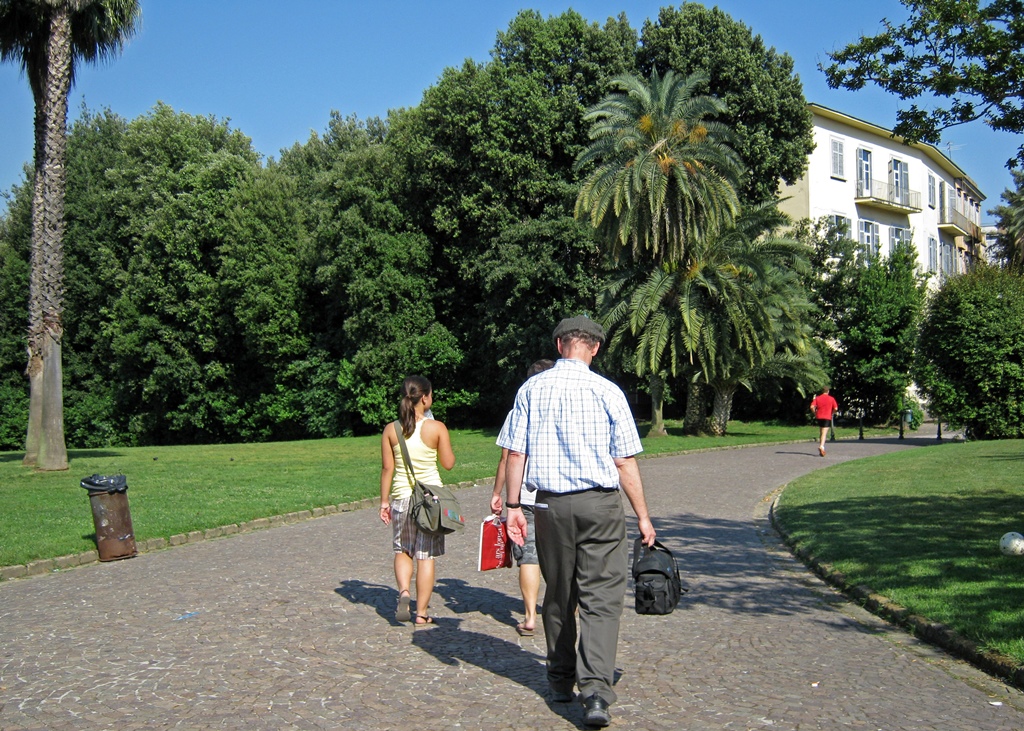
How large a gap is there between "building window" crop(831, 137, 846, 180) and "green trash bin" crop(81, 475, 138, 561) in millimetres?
42497

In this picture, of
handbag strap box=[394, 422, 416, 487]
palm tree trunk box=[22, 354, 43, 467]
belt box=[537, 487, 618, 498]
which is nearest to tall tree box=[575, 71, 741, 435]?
palm tree trunk box=[22, 354, 43, 467]

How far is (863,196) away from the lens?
1906 inches

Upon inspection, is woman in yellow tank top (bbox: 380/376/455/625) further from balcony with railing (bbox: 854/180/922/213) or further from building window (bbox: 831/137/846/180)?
balcony with railing (bbox: 854/180/922/213)

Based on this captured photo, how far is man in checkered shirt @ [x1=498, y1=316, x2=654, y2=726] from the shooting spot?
515cm

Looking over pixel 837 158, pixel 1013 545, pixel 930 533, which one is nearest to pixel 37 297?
pixel 930 533

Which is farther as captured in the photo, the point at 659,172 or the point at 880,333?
the point at 880,333

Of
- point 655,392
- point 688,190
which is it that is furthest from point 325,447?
point 688,190

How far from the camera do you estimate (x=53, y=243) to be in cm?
2212

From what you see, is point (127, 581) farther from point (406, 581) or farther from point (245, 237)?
point (245, 237)

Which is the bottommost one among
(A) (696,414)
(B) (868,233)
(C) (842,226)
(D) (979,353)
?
(A) (696,414)

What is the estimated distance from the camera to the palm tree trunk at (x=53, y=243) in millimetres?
21672

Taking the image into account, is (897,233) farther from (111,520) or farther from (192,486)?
(111,520)

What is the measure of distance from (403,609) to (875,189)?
47.6m

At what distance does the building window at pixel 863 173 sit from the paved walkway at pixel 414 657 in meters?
42.0
